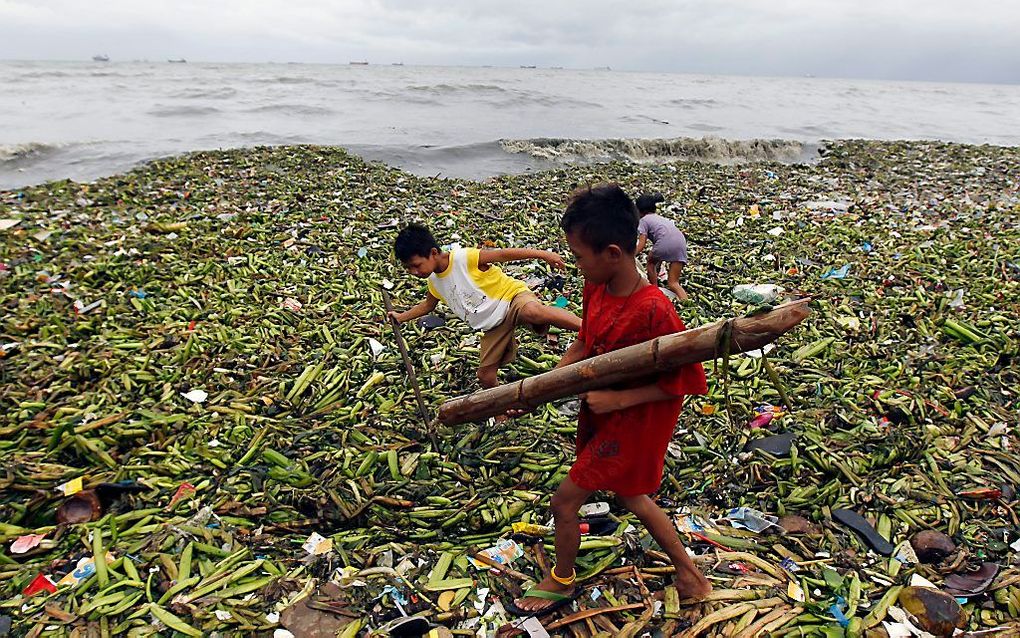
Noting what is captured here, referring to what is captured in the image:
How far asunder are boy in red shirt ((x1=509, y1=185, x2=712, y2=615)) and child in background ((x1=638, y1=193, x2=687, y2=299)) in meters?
4.46

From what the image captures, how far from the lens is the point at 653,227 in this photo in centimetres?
720

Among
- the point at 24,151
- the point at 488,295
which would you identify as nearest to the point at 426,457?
the point at 488,295

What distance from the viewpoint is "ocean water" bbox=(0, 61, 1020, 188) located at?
17891 millimetres

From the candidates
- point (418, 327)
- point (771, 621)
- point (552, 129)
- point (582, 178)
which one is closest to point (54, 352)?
point (418, 327)

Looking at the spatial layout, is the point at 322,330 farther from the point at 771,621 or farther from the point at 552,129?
the point at 552,129

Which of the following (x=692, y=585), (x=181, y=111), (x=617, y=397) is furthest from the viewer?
(x=181, y=111)

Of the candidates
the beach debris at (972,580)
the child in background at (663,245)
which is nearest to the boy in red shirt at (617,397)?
the beach debris at (972,580)

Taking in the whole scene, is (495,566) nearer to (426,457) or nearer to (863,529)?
(426,457)

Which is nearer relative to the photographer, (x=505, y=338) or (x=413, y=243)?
(x=413, y=243)

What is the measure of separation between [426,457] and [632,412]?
213cm

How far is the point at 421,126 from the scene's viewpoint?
79.5 ft

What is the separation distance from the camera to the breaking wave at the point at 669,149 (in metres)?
20.1

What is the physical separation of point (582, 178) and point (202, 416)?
39.6 ft

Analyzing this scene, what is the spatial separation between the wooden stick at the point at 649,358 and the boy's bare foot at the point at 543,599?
3.15ft
